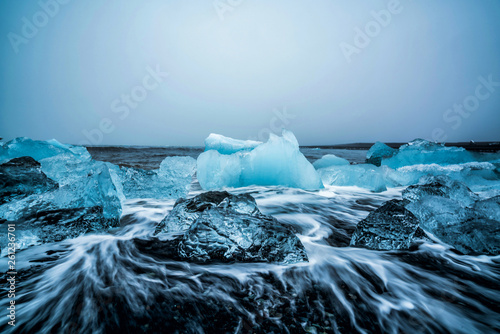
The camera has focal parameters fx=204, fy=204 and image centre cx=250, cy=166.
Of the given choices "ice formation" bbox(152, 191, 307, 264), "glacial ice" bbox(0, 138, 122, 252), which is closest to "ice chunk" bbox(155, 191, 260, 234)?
"ice formation" bbox(152, 191, 307, 264)

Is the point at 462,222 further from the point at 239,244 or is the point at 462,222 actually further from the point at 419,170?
the point at 419,170

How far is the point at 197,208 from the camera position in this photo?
2344 millimetres

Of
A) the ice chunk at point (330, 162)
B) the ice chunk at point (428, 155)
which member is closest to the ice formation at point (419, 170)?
the ice chunk at point (428, 155)

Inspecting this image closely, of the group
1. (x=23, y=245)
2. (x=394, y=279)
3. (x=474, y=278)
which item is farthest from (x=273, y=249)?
(x=23, y=245)

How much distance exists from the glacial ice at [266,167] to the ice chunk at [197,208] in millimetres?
2063

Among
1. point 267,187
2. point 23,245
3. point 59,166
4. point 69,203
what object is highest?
point 59,166

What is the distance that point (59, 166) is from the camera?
3891 mm

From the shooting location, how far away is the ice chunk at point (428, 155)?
7.13m

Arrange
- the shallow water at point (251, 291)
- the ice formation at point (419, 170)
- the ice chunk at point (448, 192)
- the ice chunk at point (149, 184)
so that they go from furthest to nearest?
the ice formation at point (419, 170) → the ice chunk at point (149, 184) → the ice chunk at point (448, 192) → the shallow water at point (251, 291)

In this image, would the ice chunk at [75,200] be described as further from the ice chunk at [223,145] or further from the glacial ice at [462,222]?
the glacial ice at [462,222]

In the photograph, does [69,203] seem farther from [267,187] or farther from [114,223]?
[267,187]

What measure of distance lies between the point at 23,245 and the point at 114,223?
2.54 ft

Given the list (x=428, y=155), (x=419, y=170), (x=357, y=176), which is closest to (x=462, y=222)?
(x=357, y=176)

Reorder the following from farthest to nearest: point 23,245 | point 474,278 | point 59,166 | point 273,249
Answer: point 59,166 → point 23,245 → point 273,249 → point 474,278
